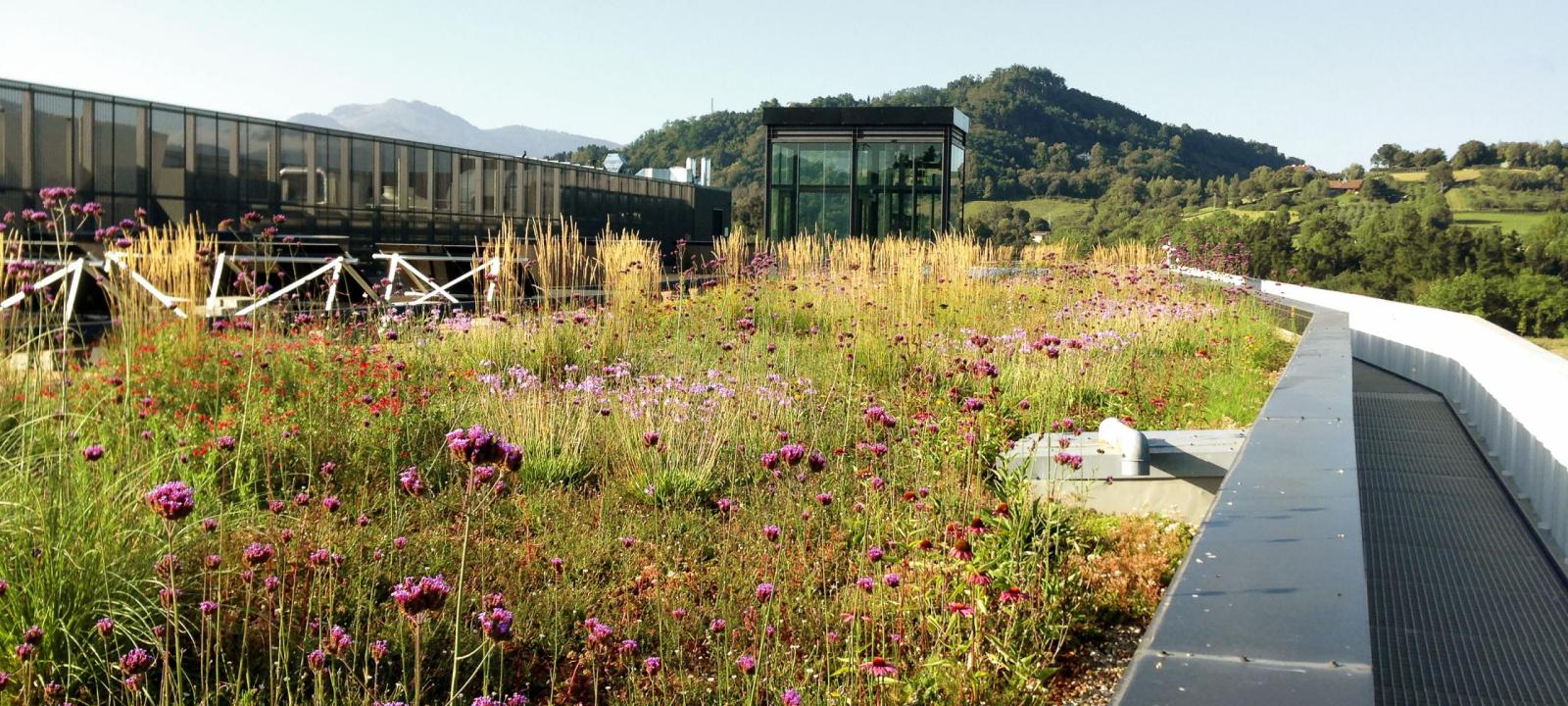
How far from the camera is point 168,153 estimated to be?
20688 mm

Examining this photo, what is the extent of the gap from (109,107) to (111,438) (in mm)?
17609

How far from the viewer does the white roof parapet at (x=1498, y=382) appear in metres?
5.00

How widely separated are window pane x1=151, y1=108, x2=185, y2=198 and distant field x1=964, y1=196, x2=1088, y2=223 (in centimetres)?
4688

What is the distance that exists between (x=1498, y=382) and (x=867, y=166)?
64.0 ft

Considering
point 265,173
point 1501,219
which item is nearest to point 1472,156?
point 1501,219

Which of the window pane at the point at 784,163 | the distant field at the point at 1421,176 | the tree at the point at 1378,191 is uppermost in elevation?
the distant field at the point at 1421,176

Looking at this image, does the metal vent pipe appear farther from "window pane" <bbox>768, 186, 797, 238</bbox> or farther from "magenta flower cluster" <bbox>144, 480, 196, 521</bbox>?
"window pane" <bbox>768, 186, 797, 238</bbox>

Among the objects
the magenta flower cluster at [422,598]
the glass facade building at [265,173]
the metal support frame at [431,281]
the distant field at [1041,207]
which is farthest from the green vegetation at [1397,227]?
the magenta flower cluster at [422,598]

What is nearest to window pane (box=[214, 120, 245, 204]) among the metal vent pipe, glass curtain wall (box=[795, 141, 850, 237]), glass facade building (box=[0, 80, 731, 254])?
glass facade building (box=[0, 80, 731, 254])

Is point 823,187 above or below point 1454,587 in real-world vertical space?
above

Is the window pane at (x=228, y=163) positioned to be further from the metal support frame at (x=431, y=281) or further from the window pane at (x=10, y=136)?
the metal support frame at (x=431, y=281)

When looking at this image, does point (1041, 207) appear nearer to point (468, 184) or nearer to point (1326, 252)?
point (1326, 252)

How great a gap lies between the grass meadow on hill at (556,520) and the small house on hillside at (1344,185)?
76699 millimetres

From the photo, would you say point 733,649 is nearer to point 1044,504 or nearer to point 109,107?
point 1044,504
